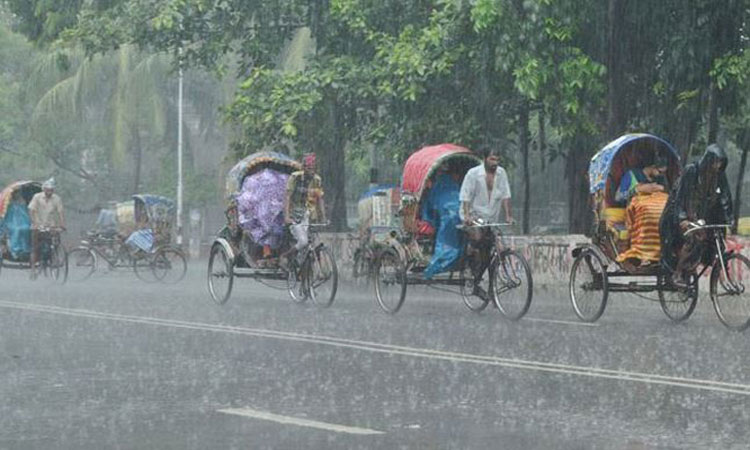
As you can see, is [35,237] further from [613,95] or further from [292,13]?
[613,95]

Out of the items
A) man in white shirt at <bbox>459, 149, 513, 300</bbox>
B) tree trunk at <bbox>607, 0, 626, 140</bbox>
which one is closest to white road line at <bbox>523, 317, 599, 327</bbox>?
man in white shirt at <bbox>459, 149, 513, 300</bbox>

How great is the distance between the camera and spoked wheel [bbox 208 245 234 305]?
18.6m

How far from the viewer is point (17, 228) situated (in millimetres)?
25797

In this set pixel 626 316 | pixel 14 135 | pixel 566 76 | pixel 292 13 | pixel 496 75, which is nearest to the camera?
pixel 626 316

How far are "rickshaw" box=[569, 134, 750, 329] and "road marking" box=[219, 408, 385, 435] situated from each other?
613 cm

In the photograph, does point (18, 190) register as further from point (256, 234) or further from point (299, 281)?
point (299, 281)

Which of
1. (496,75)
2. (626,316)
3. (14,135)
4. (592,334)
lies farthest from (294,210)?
(14,135)

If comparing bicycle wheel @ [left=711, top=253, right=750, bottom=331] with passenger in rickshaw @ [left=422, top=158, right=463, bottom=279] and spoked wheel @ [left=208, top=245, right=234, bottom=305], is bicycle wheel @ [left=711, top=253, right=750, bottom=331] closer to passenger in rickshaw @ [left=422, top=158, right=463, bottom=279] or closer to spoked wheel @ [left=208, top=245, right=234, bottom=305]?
passenger in rickshaw @ [left=422, top=158, right=463, bottom=279]

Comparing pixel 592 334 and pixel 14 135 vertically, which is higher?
pixel 14 135

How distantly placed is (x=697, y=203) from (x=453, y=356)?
357cm

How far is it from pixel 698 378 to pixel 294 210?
8760 millimetres

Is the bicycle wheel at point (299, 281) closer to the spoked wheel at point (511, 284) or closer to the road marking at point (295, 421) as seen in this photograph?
the spoked wheel at point (511, 284)

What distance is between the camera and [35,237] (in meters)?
25.2

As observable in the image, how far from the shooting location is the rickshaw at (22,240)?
25.2 meters
